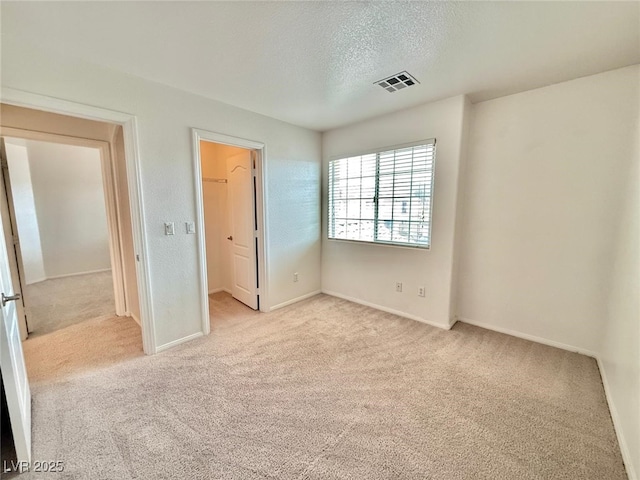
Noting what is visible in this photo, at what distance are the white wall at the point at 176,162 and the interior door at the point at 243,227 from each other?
25cm

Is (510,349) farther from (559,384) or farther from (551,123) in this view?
(551,123)

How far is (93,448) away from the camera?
151cm

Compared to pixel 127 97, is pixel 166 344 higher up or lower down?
lower down

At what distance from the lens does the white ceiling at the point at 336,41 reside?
1.47m

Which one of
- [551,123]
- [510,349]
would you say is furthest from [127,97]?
[510,349]

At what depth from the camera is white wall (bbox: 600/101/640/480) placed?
4.68 feet

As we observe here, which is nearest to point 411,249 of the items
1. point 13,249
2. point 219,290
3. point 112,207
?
point 219,290

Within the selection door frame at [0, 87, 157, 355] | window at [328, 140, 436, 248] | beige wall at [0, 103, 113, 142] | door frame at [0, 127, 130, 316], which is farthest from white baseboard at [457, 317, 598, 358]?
beige wall at [0, 103, 113, 142]

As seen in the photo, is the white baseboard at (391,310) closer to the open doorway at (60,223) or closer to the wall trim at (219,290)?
the wall trim at (219,290)

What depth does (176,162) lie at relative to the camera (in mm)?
2496

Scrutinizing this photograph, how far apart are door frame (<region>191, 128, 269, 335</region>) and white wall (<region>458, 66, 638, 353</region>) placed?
8.07ft

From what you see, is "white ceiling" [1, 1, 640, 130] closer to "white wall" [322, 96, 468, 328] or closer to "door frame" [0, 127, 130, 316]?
"white wall" [322, 96, 468, 328]

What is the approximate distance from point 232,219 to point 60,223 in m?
4.47

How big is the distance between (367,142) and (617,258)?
2.68 meters
